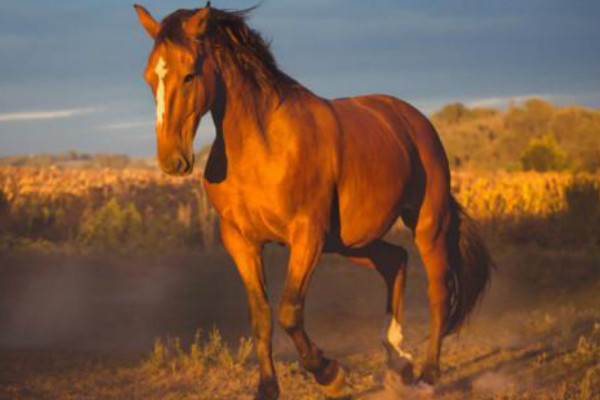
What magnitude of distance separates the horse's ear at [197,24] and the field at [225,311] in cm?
275

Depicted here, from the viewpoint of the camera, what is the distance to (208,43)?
566 cm

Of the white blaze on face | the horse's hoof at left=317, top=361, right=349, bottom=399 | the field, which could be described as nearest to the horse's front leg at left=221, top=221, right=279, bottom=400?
the horse's hoof at left=317, top=361, right=349, bottom=399

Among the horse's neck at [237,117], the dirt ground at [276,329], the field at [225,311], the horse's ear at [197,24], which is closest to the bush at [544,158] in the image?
the field at [225,311]

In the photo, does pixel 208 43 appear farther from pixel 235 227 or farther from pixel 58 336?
pixel 58 336

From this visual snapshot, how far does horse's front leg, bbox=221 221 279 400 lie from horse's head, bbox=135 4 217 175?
844 mm

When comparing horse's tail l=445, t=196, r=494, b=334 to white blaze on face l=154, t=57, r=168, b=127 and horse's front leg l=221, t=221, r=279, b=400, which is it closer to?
horse's front leg l=221, t=221, r=279, b=400

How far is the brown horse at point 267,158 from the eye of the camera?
5.39m

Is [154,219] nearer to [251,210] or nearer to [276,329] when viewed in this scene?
[276,329]

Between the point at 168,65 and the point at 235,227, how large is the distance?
1198 mm

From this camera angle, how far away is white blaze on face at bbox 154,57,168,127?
5.26 m

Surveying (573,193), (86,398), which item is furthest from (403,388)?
(573,193)

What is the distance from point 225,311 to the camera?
1144 cm

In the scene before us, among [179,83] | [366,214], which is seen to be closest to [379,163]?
[366,214]

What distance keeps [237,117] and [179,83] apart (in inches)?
23.3
